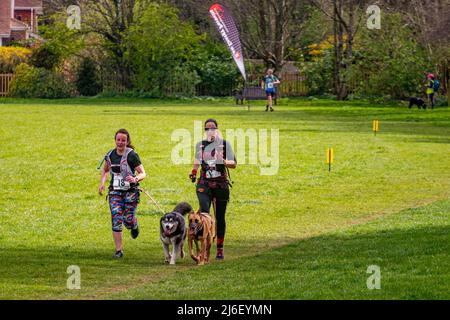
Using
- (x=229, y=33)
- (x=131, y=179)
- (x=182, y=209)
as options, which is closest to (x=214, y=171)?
(x=182, y=209)

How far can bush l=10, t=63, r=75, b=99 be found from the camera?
74.3 meters

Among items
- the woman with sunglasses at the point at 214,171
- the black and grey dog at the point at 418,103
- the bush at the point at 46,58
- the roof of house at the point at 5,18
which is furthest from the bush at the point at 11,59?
the woman with sunglasses at the point at 214,171

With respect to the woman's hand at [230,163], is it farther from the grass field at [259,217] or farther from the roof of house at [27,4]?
the roof of house at [27,4]

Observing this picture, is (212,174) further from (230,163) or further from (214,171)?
(230,163)

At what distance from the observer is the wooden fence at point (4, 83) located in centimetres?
7631

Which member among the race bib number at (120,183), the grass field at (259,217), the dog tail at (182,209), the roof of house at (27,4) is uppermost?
the roof of house at (27,4)

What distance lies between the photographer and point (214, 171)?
16.8 m

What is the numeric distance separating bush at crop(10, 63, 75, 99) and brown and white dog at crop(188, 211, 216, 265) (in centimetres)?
5889

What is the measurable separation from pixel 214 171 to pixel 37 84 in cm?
5878

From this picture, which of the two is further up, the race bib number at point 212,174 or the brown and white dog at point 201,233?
the race bib number at point 212,174

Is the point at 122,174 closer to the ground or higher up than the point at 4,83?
closer to the ground

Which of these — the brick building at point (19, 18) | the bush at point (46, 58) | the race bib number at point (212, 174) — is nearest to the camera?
the race bib number at point (212, 174)

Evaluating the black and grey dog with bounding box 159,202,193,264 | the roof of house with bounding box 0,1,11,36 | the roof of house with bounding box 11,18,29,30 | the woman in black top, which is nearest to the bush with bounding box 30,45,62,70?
the roof of house with bounding box 0,1,11,36

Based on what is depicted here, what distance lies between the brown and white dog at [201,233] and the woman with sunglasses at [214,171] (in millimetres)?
473
